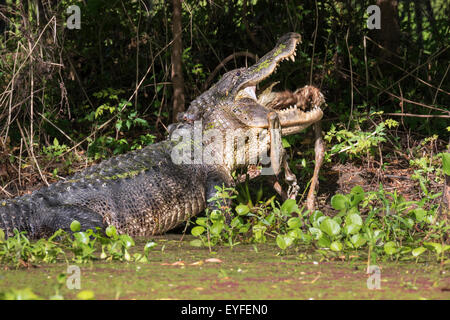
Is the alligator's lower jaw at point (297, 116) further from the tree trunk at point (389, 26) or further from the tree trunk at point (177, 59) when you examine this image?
the tree trunk at point (389, 26)

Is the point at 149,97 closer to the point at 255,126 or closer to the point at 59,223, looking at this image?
the point at 255,126

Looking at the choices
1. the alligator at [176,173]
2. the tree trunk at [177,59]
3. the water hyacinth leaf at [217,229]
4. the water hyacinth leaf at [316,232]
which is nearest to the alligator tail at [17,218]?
the alligator at [176,173]

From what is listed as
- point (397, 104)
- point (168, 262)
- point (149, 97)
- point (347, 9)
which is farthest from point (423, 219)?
point (149, 97)

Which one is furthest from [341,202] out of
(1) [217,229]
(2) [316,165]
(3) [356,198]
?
(2) [316,165]

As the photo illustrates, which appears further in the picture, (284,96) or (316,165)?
(284,96)

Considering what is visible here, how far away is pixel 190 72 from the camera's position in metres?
7.17

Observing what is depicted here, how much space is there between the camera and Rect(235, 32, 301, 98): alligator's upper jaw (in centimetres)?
511

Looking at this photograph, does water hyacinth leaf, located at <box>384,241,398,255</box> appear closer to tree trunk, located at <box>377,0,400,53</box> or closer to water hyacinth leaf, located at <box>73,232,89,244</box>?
water hyacinth leaf, located at <box>73,232,89,244</box>

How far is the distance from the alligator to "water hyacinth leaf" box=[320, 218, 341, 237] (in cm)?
169

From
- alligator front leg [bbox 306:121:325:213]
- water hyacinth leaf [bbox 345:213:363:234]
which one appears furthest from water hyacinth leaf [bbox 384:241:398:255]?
alligator front leg [bbox 306:121:325:213]

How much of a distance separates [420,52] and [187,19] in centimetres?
276

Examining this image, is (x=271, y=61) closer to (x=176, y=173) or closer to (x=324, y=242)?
(x=176, y=173)

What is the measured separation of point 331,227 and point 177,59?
3384 millimetres

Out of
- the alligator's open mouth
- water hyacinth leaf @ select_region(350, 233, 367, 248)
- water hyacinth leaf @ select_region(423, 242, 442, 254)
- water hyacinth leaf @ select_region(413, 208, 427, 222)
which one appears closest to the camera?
water hyacinth leaf @ select_region(423, 242, 442, 254)
